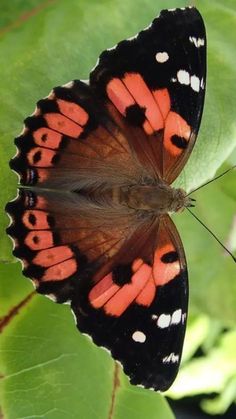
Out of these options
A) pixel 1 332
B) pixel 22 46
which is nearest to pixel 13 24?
pixel 22 46

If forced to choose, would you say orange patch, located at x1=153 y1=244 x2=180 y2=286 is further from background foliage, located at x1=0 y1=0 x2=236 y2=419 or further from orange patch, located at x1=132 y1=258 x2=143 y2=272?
background foliage, located at x1=0 y1=0 x2=236 y2=419

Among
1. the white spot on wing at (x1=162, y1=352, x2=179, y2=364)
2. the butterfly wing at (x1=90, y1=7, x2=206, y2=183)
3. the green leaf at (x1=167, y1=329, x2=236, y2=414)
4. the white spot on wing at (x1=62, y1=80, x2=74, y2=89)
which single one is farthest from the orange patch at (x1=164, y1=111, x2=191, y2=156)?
the green leaf at (x1=167, y1=329, x2=236, y2=414)

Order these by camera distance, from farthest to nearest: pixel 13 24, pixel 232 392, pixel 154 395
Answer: pixel 232 392, pixel 154 395, pixel 13 24

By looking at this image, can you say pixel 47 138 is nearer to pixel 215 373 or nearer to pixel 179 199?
pixel 179 199

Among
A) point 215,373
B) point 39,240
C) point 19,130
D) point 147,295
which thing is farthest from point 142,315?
point 215,373

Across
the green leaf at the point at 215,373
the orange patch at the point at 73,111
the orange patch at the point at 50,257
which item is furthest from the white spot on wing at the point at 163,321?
the green leaf at the point at 215,373

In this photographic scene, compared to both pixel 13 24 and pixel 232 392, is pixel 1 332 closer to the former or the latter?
pixel 13 24
